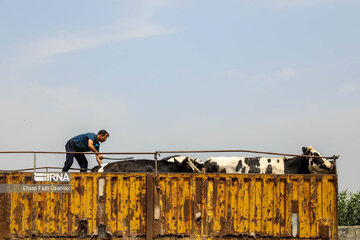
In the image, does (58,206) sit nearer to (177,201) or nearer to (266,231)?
(177,201)

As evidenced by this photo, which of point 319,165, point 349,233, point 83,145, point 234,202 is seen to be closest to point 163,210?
point 234,202

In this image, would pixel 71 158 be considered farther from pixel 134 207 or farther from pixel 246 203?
pixel 246 203

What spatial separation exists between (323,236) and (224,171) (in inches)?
113

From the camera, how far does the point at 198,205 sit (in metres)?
13.5

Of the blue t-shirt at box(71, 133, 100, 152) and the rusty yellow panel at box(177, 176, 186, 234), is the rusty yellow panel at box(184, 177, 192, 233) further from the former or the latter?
the blue t-shirt at box(71, 133, 100, 152)

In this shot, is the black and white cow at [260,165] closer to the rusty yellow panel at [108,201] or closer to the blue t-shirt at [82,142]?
the rusty yellow panel at [108,201]

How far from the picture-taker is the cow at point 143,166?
14695mm

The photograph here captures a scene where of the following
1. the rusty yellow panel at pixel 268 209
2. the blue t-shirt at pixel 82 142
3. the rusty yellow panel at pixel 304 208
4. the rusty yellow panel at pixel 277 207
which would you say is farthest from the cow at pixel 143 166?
the rusty yellow panel at pixel 304 208

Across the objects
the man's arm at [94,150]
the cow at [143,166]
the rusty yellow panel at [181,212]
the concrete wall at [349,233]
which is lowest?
the concrete wall at [349,233]

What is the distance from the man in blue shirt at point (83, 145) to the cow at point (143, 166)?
0.42 meters

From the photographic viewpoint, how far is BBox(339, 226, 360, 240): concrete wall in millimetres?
18906

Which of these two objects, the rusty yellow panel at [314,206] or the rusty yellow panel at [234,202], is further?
the rusty yellow panel at [314,206]

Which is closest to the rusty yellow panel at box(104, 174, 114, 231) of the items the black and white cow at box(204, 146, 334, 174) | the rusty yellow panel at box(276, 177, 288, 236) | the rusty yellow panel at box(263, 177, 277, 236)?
the black and white cow at box(204, 146, 334, 174)

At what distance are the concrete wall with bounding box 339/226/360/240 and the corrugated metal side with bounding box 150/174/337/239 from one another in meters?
5.52
